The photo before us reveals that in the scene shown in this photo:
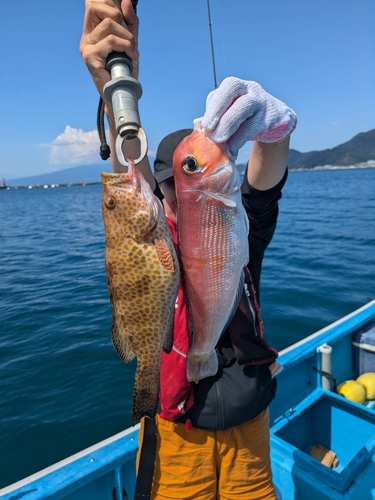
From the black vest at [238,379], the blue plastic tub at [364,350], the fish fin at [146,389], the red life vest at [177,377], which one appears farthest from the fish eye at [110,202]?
the blue plastic tub at [364,350]

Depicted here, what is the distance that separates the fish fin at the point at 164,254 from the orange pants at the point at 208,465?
1353 mm

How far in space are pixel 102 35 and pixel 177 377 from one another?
78.4 inches

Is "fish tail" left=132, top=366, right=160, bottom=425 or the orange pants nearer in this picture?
"fish tail" left=132, top=366, right=160, bottom=425

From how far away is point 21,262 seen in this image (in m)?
17.1

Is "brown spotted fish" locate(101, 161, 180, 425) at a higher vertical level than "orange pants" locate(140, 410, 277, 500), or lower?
higher

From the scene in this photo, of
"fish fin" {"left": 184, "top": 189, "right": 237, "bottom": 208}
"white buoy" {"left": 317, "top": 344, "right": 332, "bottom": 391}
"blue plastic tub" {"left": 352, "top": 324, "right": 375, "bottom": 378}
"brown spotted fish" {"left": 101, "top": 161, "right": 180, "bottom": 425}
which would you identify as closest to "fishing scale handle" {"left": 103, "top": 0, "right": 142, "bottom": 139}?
"brown spotted fish" {"left": 101, "top": 161, "right": 180, "bottom": 425}

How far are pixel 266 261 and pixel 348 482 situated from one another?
41.8 feet

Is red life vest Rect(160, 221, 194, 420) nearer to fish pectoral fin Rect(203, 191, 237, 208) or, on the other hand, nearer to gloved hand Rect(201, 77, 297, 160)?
fish pectoral fin Rect(203, 191, 237, 208)

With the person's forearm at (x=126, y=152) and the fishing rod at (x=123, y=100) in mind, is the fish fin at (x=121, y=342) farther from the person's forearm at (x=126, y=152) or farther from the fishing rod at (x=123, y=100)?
the person's forearm at (x=126, y=152)

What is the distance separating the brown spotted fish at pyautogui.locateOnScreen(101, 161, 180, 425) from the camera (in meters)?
1.66

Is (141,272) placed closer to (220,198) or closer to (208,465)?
(220,198)

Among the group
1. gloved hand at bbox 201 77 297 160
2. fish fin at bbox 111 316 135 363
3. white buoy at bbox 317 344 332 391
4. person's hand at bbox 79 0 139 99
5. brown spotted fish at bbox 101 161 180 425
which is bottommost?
white buoy at bbox 317 344 332 391

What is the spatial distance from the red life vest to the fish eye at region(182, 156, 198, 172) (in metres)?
0.64

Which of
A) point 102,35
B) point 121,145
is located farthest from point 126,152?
point 102,35
